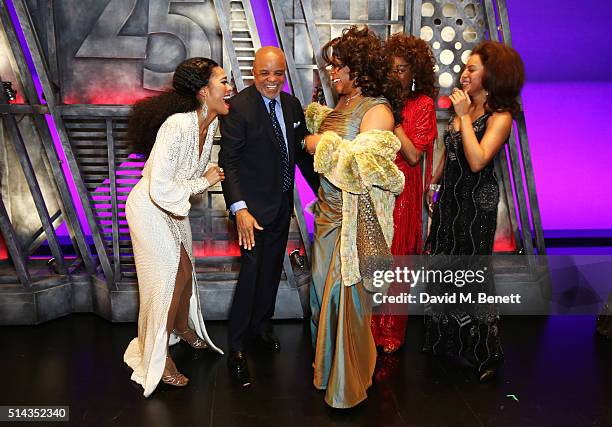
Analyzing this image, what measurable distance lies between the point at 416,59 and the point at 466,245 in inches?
42.8

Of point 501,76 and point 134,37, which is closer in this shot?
point 501,76

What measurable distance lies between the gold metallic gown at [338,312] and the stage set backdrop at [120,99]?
3.83 ft

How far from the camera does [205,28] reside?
13.9 ft

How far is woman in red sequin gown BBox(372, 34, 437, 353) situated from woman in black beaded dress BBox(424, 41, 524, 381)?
0.13 meters

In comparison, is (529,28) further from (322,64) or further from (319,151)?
(319,151)

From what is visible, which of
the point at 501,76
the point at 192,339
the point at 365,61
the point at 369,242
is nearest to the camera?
the point at 365,61

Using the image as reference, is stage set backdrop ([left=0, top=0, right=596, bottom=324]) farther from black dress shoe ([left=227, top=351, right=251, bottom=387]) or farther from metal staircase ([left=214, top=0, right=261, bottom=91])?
black dress shoe ([left=227, top=351, right=251, bottom=387])

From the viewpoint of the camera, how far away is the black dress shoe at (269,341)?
3.76 m

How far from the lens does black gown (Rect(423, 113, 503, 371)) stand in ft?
10.8

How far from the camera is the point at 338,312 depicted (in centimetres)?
293

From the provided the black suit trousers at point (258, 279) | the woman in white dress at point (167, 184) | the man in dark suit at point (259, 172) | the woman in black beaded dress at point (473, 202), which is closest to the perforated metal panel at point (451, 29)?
the woman in black beaded dress at point (473, 202)

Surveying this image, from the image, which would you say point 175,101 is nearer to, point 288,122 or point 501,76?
point 288,122

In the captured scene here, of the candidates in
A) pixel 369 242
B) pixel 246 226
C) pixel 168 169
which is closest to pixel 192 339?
pixel 246 226

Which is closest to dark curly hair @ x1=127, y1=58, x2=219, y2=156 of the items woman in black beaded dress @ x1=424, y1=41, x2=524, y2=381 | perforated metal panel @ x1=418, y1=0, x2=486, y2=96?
woman in black beaded dress @ x1=424, y1=41, x2=524, y2=381
